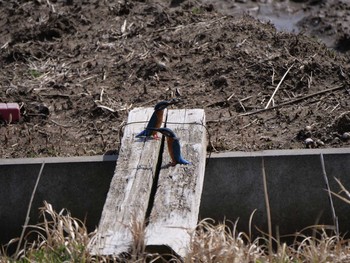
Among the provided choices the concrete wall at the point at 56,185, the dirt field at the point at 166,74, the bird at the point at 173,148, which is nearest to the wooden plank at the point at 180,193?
the bird at the point at 173,148

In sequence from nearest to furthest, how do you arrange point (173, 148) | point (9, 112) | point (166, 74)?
point (173, 148) < point (9, 112) < point (166, 74)

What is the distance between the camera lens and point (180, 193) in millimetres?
5246

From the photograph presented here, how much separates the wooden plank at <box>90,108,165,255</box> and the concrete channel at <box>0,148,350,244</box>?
0.96ft

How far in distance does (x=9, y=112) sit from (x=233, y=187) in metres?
1.84

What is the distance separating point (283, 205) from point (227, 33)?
221cm

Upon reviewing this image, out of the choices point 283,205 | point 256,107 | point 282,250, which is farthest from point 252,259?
point 256,107

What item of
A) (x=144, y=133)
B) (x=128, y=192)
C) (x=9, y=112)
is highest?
(x=9, y=112)

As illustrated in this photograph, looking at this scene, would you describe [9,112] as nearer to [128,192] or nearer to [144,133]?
[144,133]

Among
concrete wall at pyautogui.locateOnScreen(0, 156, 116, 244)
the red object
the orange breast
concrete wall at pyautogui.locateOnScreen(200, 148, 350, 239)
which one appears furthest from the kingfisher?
the red object

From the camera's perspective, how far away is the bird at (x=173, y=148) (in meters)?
5.50

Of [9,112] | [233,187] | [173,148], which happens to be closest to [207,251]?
[173,148]

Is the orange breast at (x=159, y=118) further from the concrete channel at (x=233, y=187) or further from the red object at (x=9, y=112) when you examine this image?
the red object at (x=9, y=112)

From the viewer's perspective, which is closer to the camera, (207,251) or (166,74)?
(207,251)

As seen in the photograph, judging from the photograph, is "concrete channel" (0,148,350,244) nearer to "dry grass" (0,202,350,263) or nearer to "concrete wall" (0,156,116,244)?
"concrete wall" (0,156,116,244)
